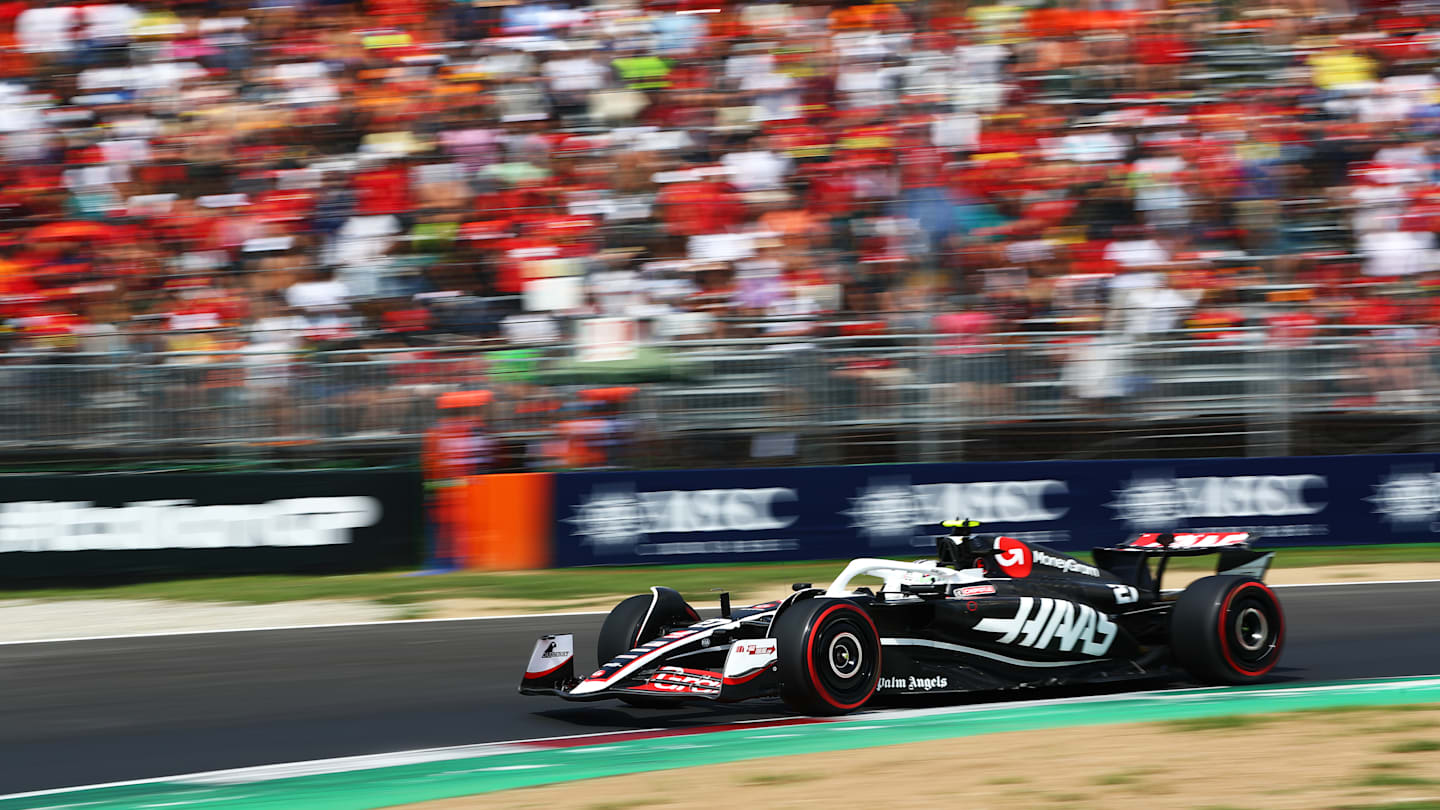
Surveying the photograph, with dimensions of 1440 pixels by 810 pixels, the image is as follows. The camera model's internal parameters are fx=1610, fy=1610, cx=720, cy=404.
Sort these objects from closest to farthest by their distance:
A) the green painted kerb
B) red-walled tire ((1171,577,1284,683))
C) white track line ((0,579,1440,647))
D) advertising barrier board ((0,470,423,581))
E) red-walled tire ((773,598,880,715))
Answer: the green painted kerb, red-walled tire ((773,598,880,715)), red-walled tire ((1171,577,1284,683)), white track line ((0,579,1440,647)), advertising barrier board ((0,470,423,581))

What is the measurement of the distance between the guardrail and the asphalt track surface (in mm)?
2723

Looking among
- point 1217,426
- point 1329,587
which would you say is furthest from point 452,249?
point 1329,587

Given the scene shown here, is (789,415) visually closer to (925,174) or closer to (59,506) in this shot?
(925,174)

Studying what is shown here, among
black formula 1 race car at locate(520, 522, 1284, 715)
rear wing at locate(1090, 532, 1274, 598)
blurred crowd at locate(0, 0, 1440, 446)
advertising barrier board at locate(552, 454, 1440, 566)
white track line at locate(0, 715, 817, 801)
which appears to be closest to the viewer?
white track line at locate(0, 715, 817, 801)

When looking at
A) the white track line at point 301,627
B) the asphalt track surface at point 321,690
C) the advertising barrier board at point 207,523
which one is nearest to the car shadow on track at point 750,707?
the asphalt track surface at point 321,690

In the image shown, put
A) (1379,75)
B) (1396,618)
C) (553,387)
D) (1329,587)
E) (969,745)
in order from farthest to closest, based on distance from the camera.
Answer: (1379,75), (553,387), (1329,587), (1396,618), (969,745)

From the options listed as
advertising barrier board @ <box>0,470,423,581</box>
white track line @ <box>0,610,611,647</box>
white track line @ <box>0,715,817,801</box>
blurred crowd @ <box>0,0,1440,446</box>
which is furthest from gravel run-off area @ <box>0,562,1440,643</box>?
white track line @ <box>0,715,817,801</box>

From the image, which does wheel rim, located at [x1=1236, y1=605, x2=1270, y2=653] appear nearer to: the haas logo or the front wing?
the haas logo

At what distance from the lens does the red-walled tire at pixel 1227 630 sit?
800 cm

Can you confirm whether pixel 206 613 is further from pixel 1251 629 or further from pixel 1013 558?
pixel 1251 629

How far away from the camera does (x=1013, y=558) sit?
26.2 ft

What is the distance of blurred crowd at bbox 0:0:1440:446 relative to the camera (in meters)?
14.4

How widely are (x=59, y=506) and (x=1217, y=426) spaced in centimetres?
992

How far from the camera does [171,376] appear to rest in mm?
12992
